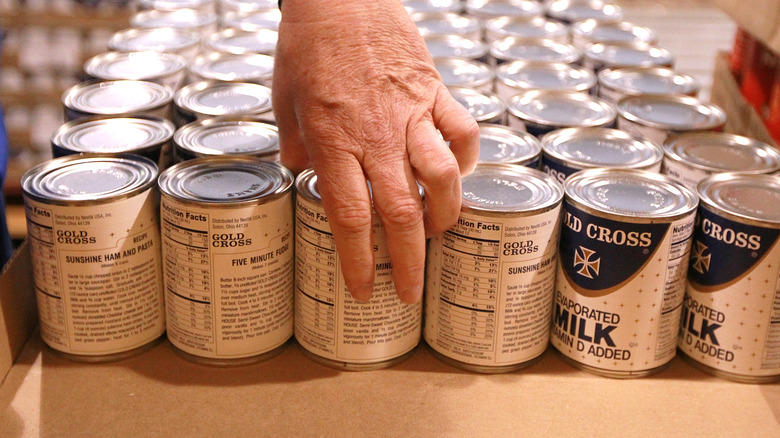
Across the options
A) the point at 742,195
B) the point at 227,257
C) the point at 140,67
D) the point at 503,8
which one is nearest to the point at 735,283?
the point at 742,195

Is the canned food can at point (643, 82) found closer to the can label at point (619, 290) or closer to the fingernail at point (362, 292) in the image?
the can label at point (619, 290)

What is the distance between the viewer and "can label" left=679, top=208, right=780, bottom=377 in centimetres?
129

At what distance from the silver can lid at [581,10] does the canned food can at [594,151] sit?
1.17m

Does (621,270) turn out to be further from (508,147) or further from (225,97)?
(225,97)

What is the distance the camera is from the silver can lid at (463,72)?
6.15ft

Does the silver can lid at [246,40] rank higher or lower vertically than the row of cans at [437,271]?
higher

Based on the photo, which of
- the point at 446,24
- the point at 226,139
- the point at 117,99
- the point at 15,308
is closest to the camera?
the point at 15,308

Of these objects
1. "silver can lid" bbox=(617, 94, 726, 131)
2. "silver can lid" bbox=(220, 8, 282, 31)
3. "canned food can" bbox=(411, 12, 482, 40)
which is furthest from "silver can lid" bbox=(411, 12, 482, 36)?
"silver can lid" bbox=(617, 94, 726, 131)

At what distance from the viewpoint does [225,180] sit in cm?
139

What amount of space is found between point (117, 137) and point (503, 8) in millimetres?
1584

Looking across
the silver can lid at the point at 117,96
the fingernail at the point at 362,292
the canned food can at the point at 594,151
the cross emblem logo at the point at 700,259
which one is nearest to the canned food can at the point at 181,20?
the silver can lid at the point at 117,96

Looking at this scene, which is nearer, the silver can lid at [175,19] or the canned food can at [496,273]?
the canned food can at [496,273]

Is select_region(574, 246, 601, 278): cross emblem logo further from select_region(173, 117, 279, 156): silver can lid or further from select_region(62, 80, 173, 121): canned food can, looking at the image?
select_region(62, 80, 173, 121): canned food can

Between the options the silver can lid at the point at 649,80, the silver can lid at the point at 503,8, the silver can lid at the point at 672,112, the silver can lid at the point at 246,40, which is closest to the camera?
the silver can lid at the point at 672,112
